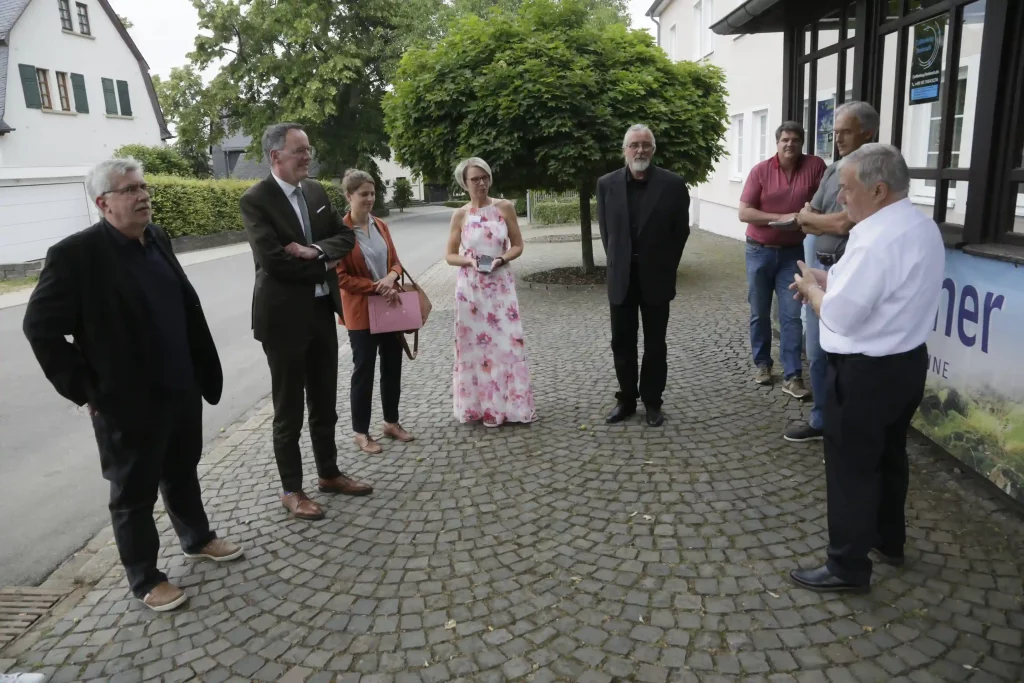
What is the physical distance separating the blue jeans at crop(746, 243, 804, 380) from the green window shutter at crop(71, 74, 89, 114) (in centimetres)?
3047

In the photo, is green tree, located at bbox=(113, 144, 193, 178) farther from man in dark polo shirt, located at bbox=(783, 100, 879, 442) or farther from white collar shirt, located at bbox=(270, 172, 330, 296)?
man in dark polo shirt, located at bbox=(783, 100, 879, 442)

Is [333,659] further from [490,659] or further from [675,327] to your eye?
[675,327]

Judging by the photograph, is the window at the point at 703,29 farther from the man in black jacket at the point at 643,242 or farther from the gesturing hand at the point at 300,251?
the gesturing hand at the point at 300,251

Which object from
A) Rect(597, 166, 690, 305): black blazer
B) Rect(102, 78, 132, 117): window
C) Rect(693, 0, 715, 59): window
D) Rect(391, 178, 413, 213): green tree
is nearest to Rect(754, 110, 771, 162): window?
Rect(693, 0, 715, 59): window

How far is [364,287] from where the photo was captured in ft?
15.8

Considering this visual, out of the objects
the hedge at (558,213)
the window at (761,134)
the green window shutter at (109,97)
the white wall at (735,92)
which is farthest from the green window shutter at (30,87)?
the window at (761,134)

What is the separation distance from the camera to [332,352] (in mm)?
4277

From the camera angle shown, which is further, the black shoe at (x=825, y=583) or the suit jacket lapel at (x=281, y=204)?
the suit jacket lapel at (x=281, y=204)

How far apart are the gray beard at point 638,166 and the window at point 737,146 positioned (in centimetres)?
1412

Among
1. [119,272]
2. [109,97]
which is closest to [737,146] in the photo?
[119,272]

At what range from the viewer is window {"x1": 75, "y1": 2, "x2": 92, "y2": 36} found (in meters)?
29.1

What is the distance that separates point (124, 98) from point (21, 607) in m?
33.5

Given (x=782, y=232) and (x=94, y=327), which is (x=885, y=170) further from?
(x=94, y=327)

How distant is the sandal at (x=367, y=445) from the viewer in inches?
203
